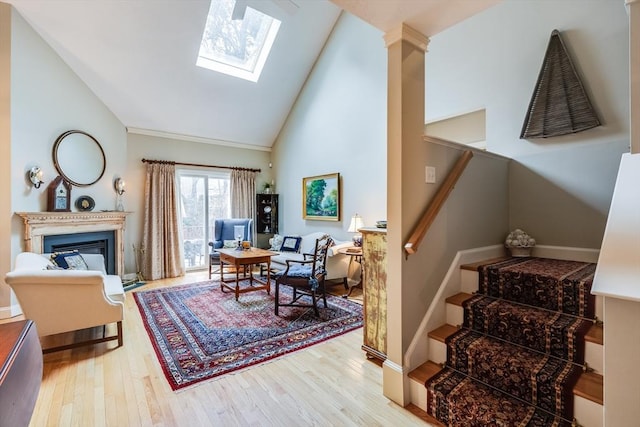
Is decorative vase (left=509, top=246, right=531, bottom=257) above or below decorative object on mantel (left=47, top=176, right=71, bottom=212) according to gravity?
below

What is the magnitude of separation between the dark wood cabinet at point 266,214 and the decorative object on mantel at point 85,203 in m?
2.99

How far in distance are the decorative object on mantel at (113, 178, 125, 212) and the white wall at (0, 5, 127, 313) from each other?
0.21 m

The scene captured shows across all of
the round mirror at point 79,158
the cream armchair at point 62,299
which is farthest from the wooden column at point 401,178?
the round mirror at point 79,158

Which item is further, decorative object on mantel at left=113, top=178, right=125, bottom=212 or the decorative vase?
decorative object on mantel at left=113, top=178, right=125, bottom=212

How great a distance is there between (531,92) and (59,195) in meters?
6.09

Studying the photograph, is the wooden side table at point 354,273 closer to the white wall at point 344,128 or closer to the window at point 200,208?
the white wall at point 344,128

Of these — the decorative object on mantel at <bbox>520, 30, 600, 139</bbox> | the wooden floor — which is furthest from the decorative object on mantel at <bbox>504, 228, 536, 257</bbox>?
the wooden floor

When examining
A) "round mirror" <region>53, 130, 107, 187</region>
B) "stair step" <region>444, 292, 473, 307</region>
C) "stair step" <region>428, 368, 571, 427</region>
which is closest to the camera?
"stair step" <region>428, 368, 571, 427</region>

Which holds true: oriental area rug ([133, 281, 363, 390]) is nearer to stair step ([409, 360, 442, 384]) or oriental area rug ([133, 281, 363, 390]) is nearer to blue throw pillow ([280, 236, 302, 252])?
stair step ([409, 360, 442, 384])

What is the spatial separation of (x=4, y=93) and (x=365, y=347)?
16.5 feet

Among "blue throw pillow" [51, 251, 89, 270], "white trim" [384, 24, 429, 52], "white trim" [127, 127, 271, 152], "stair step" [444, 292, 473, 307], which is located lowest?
"stair step" [444, 292, 473, 307]

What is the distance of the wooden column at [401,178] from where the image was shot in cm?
187

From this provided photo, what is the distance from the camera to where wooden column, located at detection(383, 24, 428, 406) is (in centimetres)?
187

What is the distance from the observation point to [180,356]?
2508 mm
